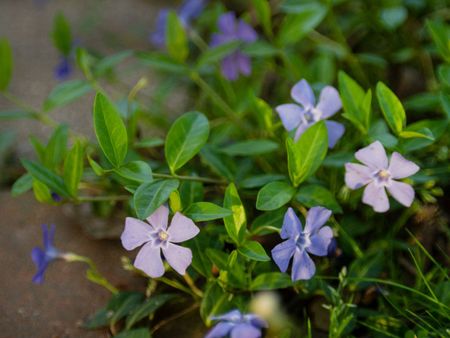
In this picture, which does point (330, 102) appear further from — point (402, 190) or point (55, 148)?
point (55, 148)

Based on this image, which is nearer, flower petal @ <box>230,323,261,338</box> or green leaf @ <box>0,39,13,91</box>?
flower petal @ <box>230,323,261,338</box>

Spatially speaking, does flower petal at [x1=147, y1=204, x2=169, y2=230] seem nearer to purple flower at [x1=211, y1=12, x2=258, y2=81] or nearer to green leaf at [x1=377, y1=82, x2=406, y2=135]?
green leaf at [x1=377, y1=82, x2=406, y2=135]

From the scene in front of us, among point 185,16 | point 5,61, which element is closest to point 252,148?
point 5,61

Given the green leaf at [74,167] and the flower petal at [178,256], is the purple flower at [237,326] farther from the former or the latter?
the green leaf at [74,167]

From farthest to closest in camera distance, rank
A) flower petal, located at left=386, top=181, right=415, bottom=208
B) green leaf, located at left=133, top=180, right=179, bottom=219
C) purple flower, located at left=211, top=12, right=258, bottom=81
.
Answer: purple flower, located at left=211, top=12, right=258, bottom=81
flower petal, located at left=386, top=181, right=415, bottom=208
green leaf, located at left=133, top=180, right=179, bottom=219

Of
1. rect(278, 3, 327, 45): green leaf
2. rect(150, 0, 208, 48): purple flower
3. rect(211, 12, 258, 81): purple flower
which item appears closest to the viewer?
rect(278, 3, 327, 45): green leaf

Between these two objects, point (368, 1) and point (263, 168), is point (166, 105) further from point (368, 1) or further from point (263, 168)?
point (368, 1)

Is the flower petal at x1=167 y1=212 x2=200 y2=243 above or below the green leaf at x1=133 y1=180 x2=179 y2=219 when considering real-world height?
below

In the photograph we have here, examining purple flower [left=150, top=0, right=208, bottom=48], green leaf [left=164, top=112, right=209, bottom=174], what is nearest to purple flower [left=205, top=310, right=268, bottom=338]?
green leaf [left=164, top=112, right=209, bottom=174]
